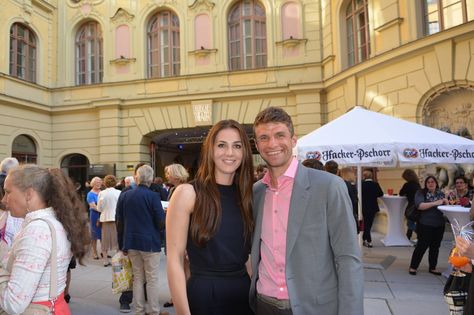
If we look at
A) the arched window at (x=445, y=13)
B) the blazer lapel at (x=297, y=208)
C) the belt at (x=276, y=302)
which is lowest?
the belt at (x=276, y=302)

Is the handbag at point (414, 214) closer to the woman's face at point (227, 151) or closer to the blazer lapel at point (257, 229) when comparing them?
the blazer lapel at point (257, 229)

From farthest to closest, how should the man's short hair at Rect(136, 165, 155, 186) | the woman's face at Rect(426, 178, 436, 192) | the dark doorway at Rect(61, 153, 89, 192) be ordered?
the dark doorway at Rect(61, 153, 89, 192), the woman's face at Rect(426, 178, 436, 192), the man's short hair at Rect(136, 165, 155, 186)

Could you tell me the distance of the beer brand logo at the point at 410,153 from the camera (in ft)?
19.8

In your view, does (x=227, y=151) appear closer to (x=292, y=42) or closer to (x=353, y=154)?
(x=353, y=154)

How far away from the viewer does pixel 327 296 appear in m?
1.99

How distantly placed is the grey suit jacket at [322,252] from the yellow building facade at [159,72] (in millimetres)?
10377

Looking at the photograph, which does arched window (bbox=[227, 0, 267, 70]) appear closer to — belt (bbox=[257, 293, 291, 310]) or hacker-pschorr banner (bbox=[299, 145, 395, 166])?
hacker-pschorr banner (bbox=[299, 145, 395, 166])

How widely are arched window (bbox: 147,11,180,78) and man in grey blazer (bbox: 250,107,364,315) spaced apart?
14.5 meters

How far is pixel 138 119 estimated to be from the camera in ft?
53.2

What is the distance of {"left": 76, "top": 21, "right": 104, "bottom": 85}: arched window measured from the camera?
17031mm

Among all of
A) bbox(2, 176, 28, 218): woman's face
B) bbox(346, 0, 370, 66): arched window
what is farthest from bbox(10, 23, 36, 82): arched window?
bbox(2, 176, 28, 218): woman's face

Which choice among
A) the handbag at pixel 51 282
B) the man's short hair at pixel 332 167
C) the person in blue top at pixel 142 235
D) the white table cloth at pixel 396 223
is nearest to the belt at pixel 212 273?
the handbag at pixel 51 282

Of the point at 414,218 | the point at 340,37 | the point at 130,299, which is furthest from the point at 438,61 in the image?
the point at 130,299

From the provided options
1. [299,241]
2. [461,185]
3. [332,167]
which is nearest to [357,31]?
[461,185]
